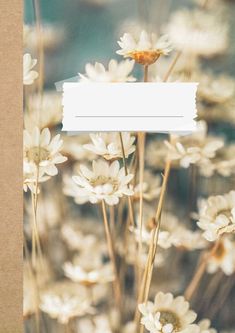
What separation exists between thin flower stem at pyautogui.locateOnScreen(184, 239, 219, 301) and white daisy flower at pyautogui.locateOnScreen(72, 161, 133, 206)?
0.28m

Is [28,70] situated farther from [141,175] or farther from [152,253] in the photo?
[152,253]

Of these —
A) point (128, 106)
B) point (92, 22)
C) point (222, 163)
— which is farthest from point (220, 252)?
point (92, 22)

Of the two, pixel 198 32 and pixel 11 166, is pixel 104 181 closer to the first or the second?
pixel 11 166

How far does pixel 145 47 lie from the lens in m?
1.38

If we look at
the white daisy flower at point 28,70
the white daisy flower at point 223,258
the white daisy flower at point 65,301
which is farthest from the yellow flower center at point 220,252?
the white daisy flower at point 28,70

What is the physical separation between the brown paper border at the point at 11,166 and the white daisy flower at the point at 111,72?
0.19m

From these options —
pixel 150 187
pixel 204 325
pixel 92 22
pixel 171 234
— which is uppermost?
pixel 92 22

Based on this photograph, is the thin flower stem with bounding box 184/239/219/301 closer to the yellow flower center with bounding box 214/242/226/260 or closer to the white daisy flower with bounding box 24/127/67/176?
the yellow flower center with bounding box 214/242/226/260

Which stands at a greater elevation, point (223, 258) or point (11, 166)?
point (11, 166)

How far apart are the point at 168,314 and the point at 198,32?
0.79 metres

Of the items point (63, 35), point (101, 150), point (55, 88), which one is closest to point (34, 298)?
point (101, 150)

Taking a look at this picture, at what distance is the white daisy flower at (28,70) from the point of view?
139 centimetres

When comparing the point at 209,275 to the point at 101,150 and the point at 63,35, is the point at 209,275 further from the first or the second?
the point at 63,35

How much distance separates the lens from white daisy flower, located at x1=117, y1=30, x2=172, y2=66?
1.38 m
